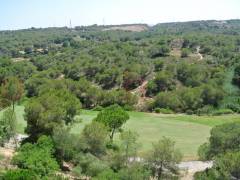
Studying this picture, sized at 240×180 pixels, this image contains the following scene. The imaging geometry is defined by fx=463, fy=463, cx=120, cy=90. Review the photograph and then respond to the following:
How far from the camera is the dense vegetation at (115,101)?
41.8m

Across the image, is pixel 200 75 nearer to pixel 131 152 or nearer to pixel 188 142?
pixel 188 142

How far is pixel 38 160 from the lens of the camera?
4172 cm

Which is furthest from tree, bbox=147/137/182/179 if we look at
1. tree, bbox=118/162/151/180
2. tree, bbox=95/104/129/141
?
tree, bbox=95/104/129/141

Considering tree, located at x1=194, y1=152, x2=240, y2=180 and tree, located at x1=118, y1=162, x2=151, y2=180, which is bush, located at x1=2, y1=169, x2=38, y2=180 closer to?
tree, located at x1=118, y1=162, x2=151, y2=180

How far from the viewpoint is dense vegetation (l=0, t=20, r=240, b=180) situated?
41.8 meters

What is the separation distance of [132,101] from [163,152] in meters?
53.2

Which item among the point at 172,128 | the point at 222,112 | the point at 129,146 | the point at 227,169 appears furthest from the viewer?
the point at 222,112

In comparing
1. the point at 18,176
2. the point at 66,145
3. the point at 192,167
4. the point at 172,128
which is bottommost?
the point at 172,128

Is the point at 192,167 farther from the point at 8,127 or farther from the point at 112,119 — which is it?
the point at 8,127

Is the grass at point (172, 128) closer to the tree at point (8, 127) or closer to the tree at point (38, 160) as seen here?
the tree at point (8, 127)

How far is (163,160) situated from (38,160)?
11247mm

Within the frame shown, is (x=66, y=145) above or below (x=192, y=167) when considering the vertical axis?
above

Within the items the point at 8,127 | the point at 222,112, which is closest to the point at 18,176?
the point at 8,127

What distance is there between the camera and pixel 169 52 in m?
146
